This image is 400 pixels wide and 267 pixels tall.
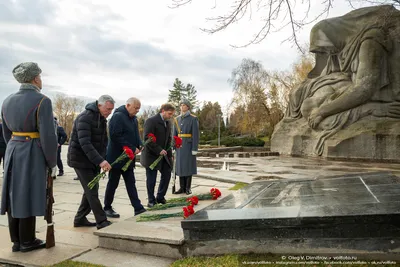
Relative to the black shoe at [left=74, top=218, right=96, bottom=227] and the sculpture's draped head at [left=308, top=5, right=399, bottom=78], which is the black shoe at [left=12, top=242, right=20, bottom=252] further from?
the sculpture's draped head at [left=308, top=5, right=399, bottom=78]

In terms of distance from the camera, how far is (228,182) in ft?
27.5

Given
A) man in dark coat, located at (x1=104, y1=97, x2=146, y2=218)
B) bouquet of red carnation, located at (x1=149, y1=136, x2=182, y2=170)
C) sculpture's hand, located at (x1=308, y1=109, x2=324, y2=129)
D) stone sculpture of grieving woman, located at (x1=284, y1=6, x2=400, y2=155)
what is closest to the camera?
man in dark coat, located at (x1=104, y1=97, x2=146, y2=218)

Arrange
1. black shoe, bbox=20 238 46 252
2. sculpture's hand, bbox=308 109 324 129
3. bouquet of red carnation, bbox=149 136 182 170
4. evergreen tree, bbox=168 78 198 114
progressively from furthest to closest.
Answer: evergreen tree, bbox=168 78 198 114, sculpture's hand, bbox=308 109 324 129, bouquet of red carnation, bbox=149 136 182 170, black shoe, bbox=20 238 46 252

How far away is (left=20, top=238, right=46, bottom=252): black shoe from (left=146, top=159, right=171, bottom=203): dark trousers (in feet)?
7.61

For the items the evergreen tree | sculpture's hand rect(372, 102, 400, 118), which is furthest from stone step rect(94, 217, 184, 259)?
the evergreen tree

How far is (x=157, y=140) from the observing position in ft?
21.0

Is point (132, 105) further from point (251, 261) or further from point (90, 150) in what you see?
point (251, 261)

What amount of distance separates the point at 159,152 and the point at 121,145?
0.86 m

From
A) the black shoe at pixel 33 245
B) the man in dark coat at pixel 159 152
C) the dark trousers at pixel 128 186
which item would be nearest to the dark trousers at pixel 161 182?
the man in dark coat at pixel 159 152

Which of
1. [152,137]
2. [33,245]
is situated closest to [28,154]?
[33,245]

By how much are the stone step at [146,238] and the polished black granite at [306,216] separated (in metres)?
0.24

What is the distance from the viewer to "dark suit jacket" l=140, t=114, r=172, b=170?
6.13m

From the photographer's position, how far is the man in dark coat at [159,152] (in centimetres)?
607

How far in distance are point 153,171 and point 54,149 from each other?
8.33 ft
